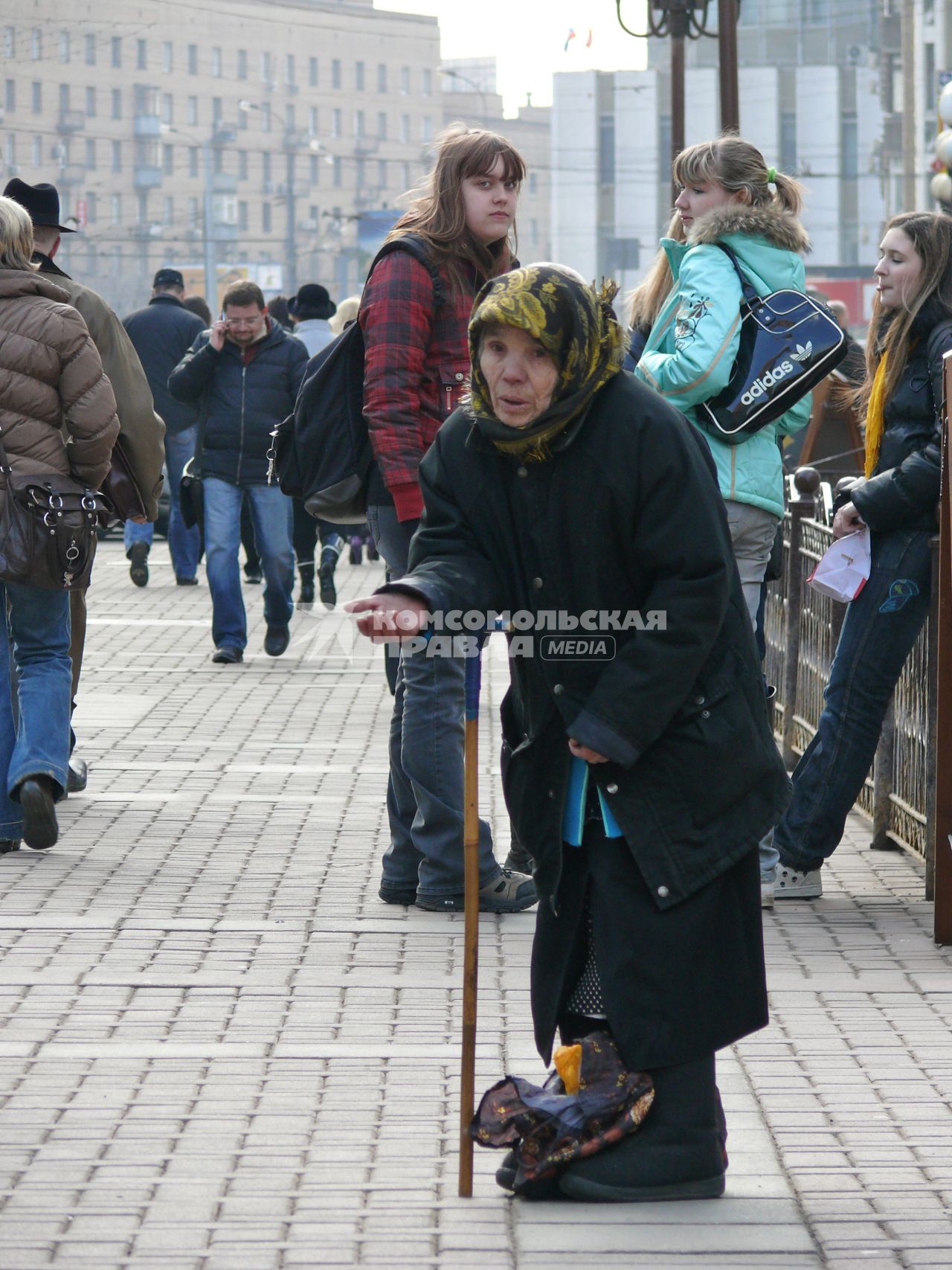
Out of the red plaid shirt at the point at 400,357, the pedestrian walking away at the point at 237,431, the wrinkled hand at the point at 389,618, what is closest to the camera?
the wrinkled hand at the point at 389,618

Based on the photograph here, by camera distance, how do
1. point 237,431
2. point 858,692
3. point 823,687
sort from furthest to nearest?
point 237,431
point 823,687
point 858,692

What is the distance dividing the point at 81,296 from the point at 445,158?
6.39ft

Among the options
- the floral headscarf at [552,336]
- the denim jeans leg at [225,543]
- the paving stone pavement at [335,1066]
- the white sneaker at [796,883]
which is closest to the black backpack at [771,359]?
the white sneaker at [796,883]

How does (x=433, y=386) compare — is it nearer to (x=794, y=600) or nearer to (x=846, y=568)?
(x=846, y=568)

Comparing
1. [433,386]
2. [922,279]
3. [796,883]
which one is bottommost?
[796,883]

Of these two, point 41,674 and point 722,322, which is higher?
point 722,322

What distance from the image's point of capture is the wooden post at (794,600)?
7.99 meters

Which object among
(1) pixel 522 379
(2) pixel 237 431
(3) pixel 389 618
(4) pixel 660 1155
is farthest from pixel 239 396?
(4) pixel 660 1155

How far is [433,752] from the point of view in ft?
19.0

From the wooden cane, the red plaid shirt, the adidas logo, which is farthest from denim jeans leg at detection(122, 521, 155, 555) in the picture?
the wooden cane

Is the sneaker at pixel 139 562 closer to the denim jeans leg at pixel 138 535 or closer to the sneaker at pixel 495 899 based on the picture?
the denim jeans leg at pixel 138 535

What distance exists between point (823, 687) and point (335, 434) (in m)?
2.51

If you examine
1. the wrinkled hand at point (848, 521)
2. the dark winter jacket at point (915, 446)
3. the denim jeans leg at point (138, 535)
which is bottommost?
the denim jeans leg at point (138, 535)

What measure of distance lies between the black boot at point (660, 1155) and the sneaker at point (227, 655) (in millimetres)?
8066
